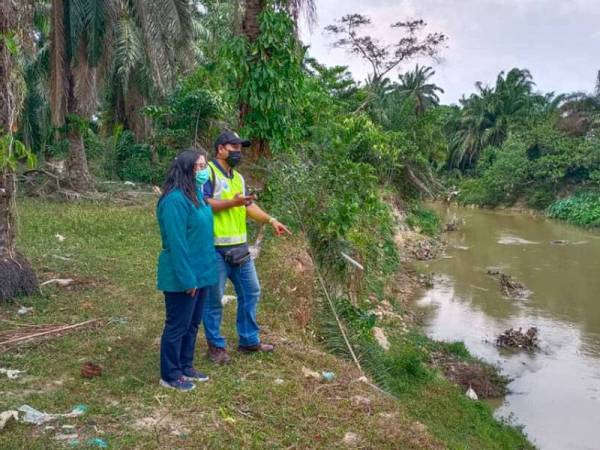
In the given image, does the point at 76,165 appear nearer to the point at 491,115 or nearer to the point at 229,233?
the point at 229,233

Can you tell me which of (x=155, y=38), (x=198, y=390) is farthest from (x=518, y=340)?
(x=155, y=38)

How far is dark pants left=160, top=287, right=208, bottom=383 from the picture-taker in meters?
3.73

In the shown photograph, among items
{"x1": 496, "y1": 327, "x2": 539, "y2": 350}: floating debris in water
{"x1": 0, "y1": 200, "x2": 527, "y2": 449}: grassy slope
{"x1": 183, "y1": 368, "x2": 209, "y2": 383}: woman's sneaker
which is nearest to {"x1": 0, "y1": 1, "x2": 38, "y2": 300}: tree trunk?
{"x1": 0, "y1": 200, "x2": 527, "y2": 449}: grassy slope

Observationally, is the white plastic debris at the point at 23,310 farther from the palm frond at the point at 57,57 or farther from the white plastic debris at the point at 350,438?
the palm frond at the point at 57,57

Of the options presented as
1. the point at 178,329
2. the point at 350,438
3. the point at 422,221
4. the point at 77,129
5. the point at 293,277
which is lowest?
the point at 422,221

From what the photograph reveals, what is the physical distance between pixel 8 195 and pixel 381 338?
537 cm

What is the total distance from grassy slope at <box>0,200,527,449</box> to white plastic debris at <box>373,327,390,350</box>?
52.9 inches

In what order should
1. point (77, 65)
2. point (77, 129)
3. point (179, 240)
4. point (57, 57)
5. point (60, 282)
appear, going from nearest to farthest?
point (179, 240), point (60, 282), point (57, 57), point (77, 65), point (77, 129)

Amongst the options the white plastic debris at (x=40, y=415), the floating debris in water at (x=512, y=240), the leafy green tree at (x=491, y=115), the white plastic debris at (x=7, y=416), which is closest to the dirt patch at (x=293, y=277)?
the white plastic debris at (x=40, y=415)

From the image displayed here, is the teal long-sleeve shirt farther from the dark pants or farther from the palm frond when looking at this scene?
the palm frond

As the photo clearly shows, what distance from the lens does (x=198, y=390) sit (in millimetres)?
3885

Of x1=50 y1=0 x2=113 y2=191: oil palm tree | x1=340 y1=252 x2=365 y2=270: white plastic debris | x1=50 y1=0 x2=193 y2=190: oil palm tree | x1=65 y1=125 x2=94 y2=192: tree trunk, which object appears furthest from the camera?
x1=65 y1=125 x2=94 y2=192: tree trunk

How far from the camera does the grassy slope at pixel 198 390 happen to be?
137 inches

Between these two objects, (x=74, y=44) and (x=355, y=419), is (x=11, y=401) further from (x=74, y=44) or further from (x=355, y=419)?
(x=74, y=44)
